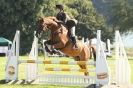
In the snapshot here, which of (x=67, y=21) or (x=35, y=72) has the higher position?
(x=67, y=21)

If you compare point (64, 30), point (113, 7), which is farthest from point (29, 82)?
point (113, 7)

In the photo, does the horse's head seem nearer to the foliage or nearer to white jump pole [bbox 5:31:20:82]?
white jump pole [bbox 5:31:20:82]

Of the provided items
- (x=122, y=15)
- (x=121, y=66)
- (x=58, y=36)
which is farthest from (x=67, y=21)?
(x=122, y=15)

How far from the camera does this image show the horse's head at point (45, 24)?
40.4 ft

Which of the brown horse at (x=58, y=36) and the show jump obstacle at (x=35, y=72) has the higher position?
the brown horse at (x=58, y=36)

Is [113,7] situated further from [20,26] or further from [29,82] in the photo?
[29,82]

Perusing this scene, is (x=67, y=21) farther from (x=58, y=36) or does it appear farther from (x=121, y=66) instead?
(x=121, y=66)

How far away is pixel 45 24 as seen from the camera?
12469 millimetres

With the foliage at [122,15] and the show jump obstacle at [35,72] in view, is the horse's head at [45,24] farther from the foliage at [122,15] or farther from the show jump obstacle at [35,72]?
the foliage at [122,15]

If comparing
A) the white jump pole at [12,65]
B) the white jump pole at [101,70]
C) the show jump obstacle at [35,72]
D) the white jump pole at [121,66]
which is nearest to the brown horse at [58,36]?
the show jump obstacle at [35,72]

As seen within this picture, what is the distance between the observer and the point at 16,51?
48.5 feet

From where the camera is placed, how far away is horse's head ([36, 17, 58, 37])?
1230 cm

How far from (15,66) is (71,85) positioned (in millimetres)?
1899

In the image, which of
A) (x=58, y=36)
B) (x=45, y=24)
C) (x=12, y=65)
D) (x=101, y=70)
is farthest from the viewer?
(x=12, y=65)
